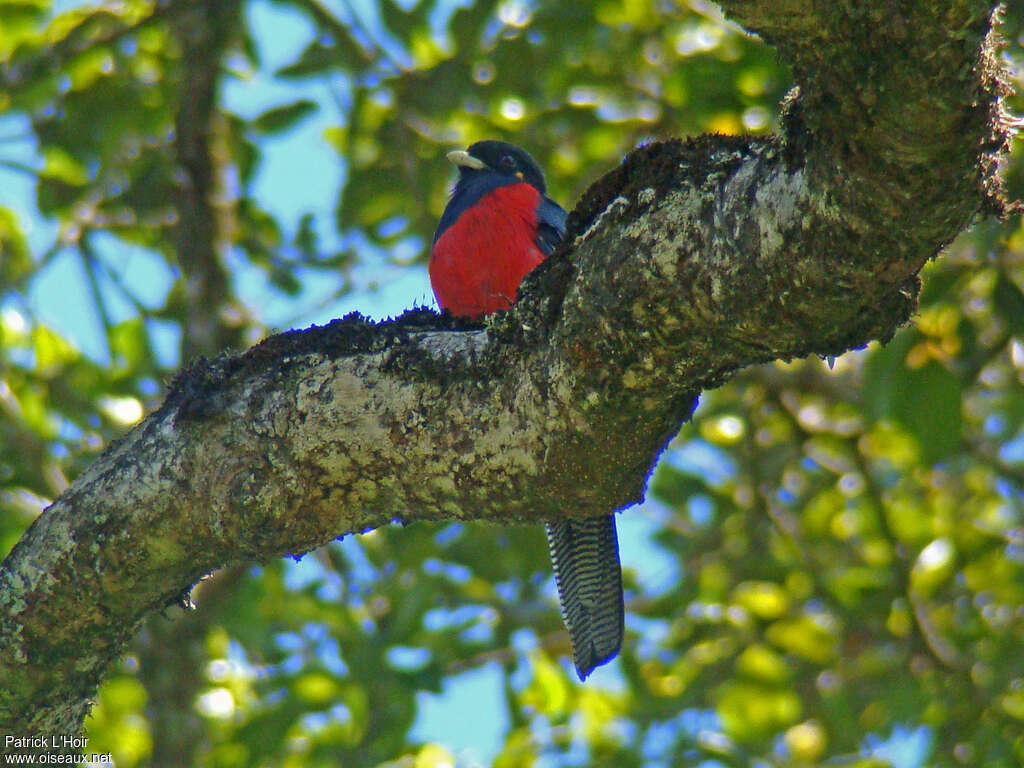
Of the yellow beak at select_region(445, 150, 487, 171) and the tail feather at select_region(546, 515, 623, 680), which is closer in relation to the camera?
the tail feather at select_region(546, 515, 623, 680)

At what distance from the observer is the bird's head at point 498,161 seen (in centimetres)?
520

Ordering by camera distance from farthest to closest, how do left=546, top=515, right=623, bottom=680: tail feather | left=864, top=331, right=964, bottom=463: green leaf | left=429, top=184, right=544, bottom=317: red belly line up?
left=429, top=184, right=544, bottom=317: red belly, left=864, top=331, right=964, bottom=463: green leaf, left=546, top=515, right=623, bottom=680: tail feather

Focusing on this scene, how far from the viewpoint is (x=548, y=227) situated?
4.43m

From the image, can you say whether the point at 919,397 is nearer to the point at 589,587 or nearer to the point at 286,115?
the point at 589,587

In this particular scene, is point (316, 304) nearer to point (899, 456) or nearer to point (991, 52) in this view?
point (899, 456)

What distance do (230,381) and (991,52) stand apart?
177 cm

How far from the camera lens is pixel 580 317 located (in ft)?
7.26

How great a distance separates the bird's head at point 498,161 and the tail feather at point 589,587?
6.98 feet

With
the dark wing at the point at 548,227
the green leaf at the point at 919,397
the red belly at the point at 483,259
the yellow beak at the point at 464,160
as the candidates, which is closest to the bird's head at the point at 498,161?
the yellow beak at the point at 464,160

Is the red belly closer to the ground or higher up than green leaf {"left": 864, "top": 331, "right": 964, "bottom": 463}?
higher up

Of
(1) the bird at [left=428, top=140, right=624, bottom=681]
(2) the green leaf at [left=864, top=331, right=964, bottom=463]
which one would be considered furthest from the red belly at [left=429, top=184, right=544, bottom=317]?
(2) the green leaf at [left=864, top=331, right=964, bottom=463]

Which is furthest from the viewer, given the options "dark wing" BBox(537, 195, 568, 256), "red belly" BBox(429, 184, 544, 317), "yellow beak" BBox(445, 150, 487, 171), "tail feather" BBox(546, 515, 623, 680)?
"yellow beak" BBox(445, 150, 487, 171)

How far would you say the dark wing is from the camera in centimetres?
435

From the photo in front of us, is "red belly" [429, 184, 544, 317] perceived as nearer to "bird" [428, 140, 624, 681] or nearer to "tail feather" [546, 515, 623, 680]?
"bird" [428, 140, 624, 681]
